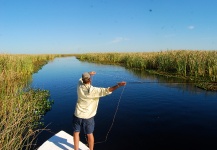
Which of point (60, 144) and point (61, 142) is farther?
point (61, 142)

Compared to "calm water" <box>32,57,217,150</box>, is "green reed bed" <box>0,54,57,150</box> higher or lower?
higher

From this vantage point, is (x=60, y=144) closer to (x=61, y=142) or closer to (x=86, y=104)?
(x=61, y=142)

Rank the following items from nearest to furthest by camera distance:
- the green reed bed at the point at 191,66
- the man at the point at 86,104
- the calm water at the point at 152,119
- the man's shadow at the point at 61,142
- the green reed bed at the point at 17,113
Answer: the green reed bed at the point at 17,113, the man at the point at 86,104, the man's shadow at the point at 61,142, the calm water at the point at 152,119, the green reed bed at the point at 191,66

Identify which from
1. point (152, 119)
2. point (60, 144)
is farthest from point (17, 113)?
point (152, 119)

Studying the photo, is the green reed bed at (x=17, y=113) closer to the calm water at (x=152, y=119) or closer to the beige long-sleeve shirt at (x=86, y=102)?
the calm water at (x=152, y=119)

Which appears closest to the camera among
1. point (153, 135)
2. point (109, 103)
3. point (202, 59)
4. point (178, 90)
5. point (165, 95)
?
→ point (153, 135)

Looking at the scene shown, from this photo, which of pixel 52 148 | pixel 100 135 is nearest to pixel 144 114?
pixel 100 135

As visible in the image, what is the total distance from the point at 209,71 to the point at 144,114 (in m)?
10.2

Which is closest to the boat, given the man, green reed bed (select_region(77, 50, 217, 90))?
the man

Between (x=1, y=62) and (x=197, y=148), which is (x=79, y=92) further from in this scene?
(x=1, y=62)

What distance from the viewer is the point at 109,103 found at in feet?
43.3

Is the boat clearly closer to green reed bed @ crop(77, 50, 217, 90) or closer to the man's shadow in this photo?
the man's shadow

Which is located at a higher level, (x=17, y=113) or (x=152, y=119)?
(x=17, y=113)

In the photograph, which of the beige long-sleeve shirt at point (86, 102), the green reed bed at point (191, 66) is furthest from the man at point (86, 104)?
the green reed bed at point (191, 66)
